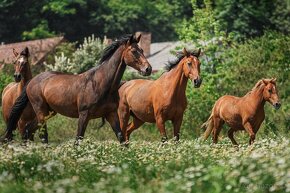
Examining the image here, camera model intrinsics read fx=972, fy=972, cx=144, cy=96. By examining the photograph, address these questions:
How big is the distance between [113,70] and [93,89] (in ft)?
1.81

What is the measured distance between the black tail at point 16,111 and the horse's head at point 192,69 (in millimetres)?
3409

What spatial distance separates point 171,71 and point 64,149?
5.85 m

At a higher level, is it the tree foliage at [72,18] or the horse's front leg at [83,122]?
the horse's front leg at [83,122]

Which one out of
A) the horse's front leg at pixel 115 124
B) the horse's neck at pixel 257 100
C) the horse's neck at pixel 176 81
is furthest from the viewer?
the horse's neck at pixel 257 100

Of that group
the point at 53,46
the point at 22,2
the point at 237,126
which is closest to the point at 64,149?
the point at 237,126

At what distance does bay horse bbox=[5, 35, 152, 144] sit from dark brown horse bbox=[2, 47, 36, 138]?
1.12m

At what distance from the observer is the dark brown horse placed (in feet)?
69.1

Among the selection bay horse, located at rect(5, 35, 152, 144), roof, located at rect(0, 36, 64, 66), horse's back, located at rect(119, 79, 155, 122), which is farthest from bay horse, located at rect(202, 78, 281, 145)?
roof, located at rect(0, 36, 64, 66)

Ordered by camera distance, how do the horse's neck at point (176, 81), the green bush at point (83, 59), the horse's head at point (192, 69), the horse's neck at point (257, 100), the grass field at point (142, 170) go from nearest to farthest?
the grass field at point (142, 170)
the horse's head at point (192, 69)
the horse's neck at point (176, 81)
the horse's neck at point (257, 100)
the green bush at point (83, 59)

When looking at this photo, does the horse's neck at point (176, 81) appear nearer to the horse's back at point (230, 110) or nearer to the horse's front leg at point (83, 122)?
the horse's back at point (230, 110)

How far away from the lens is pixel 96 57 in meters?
48.2

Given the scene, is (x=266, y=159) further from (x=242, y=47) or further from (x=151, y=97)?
(x=242, y=47)

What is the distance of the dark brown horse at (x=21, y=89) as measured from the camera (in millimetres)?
21062

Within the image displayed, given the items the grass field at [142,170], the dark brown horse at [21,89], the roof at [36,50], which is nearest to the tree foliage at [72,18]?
the roof at [36,50]
